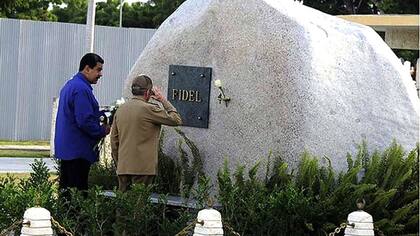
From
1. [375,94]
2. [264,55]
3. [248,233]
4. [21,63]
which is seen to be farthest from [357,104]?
[21,63]

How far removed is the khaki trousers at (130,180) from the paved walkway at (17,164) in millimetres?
7531

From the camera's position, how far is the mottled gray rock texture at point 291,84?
983 centimetres

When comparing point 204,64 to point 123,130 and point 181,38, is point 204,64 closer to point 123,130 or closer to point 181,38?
point 181,38

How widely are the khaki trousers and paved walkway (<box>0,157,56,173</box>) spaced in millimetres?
7531

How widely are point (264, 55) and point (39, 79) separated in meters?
16.6

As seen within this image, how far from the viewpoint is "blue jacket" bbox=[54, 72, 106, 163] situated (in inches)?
392

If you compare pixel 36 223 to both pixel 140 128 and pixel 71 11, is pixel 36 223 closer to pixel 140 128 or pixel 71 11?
pixel 140 128

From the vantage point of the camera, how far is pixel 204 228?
7.35 metres

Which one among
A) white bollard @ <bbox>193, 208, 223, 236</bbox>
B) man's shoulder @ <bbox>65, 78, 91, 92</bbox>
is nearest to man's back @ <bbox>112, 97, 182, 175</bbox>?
man's shoulder @ <bbox>65, 78, 91, 92</bbox>

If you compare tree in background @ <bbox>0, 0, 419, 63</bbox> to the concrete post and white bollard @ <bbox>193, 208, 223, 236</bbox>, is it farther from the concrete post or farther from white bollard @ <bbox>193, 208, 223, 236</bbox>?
white bollard @ <bbox>193, 208, 223, 236</bbox>

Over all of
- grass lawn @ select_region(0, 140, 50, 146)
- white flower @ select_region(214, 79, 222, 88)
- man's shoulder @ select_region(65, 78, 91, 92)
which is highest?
white flower @ select_region(214, 79, 222, 88)

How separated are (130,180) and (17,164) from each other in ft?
32.4

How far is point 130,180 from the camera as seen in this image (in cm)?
974

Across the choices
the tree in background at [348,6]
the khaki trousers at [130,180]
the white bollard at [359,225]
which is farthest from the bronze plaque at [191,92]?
the tree in background at [348,6]
